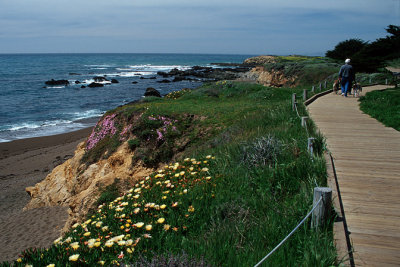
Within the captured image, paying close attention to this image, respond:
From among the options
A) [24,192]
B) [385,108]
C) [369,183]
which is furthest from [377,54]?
[24,192]

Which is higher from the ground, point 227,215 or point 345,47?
point 345,47

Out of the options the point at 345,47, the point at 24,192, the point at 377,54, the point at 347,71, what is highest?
the point at 345,47

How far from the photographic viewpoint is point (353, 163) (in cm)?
604

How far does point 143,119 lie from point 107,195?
12.1ft

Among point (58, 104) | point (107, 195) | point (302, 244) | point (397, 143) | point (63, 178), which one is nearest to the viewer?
point (302, 244)

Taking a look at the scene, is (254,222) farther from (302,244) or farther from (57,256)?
(57,256)

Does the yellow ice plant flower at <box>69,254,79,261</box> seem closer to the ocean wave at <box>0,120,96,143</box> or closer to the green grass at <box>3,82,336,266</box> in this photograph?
the green grass at <box>3,82,336,266</box>

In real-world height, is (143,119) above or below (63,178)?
above

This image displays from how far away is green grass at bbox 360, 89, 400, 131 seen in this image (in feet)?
31.3

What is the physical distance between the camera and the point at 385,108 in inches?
445

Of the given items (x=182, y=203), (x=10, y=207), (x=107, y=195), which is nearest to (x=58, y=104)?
(x=10, y=207)

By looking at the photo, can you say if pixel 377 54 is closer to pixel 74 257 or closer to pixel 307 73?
pixel 307 73

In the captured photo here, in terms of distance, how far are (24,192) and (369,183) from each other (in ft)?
47.2

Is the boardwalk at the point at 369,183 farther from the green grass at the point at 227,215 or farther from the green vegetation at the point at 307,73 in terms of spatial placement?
the green vegetation at the point at 307,73
